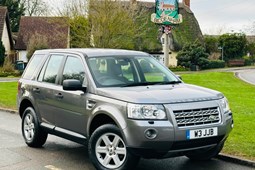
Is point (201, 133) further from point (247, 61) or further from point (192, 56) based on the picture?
point (247, 61)

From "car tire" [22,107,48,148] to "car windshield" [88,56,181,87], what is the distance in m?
1.88

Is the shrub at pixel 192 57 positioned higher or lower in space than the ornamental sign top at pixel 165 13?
lower

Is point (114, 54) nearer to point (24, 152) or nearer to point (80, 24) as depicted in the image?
point (24, 152)

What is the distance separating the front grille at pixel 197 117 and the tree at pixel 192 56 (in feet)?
148

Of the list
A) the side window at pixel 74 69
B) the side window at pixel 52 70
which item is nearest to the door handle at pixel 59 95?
the side window at pixel 74 69

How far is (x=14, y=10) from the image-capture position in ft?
191

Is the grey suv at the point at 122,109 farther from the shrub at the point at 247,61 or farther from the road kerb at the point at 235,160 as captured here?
the shrub at the point at 247,61

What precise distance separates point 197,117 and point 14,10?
56115 millimetres

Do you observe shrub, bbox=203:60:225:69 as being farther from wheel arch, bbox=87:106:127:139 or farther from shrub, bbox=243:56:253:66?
wheel arch, bbox=87:106:127:139

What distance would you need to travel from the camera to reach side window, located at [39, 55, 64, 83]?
7410 mm

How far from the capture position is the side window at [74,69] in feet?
22.1

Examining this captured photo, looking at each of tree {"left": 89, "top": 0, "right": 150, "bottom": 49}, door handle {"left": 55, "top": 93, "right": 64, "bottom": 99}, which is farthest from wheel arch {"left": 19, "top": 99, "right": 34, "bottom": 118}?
tree {"left": 89, "top": 0, "right": 150, "bottom": 49}

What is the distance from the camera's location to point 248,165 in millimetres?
6543

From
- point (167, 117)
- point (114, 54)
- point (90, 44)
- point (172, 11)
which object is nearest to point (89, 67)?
Result: point (114, 54)
